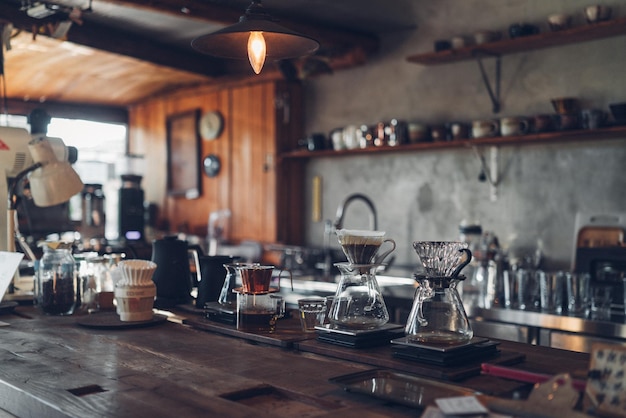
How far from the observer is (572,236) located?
15.7 ft

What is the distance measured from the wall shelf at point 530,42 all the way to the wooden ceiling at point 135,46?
1.72 ft

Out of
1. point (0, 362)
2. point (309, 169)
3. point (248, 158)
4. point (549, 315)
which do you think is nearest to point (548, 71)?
point (549, 315)

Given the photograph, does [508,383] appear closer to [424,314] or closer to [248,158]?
[424,314]

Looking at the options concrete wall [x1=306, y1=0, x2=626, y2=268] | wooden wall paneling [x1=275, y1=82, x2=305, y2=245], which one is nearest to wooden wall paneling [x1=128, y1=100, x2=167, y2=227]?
wooden wall paneling [x1=275, y1=82, x2=305, y2=245]

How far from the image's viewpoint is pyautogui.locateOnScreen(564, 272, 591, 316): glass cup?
152 inches

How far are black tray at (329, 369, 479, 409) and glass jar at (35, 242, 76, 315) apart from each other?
5.03 ft

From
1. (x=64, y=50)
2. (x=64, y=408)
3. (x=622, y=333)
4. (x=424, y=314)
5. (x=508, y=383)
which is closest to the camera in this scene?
(x=64, y=408)

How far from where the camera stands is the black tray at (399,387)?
1613 millimetres

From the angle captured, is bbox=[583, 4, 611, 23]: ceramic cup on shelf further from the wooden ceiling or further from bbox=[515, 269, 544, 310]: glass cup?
bbox=[515, 269, 544, 310]: glass cup

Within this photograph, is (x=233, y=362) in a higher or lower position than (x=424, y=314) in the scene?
lower

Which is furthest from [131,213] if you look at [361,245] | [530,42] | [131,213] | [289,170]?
[361,245]

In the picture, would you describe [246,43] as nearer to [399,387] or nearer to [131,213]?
[399,387]

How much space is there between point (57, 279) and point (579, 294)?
2.67 m

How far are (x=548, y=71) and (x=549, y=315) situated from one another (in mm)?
1876
